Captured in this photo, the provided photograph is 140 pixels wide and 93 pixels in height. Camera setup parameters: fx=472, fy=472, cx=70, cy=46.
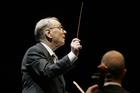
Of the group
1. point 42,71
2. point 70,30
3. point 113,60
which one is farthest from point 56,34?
point 70,30

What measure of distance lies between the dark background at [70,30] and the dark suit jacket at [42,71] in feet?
5.89

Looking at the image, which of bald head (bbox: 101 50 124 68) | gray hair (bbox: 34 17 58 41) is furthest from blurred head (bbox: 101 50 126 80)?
gray hair (bbox: 34 17 58 41)

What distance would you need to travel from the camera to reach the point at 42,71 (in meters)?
3.60

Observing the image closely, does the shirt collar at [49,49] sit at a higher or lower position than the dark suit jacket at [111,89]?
higher

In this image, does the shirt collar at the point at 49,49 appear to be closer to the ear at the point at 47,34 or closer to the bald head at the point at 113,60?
the ear at the point at 47,34

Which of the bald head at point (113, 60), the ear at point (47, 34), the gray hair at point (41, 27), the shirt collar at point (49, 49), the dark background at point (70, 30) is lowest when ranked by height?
the dark background at point (70, 30)

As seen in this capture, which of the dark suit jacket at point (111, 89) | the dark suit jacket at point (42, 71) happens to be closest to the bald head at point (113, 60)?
the dark suit jacket at point (111, 89)

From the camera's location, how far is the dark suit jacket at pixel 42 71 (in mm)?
3562

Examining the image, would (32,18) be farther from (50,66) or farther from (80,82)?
(50,66)

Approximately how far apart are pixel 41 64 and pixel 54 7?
2092 millimetres

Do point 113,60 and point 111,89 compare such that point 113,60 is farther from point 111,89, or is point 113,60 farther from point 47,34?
point 47,34

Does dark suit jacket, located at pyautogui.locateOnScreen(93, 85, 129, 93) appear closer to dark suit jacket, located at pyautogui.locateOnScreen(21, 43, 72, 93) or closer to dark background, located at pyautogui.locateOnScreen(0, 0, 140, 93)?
dark suit jacket, located at pyautogui.locateOnScreen(21, 43, 72, 93)

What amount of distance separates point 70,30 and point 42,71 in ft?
6.61

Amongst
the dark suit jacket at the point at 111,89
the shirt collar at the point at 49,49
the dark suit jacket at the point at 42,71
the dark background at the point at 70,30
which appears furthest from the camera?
the dark background at the point at 70,30
